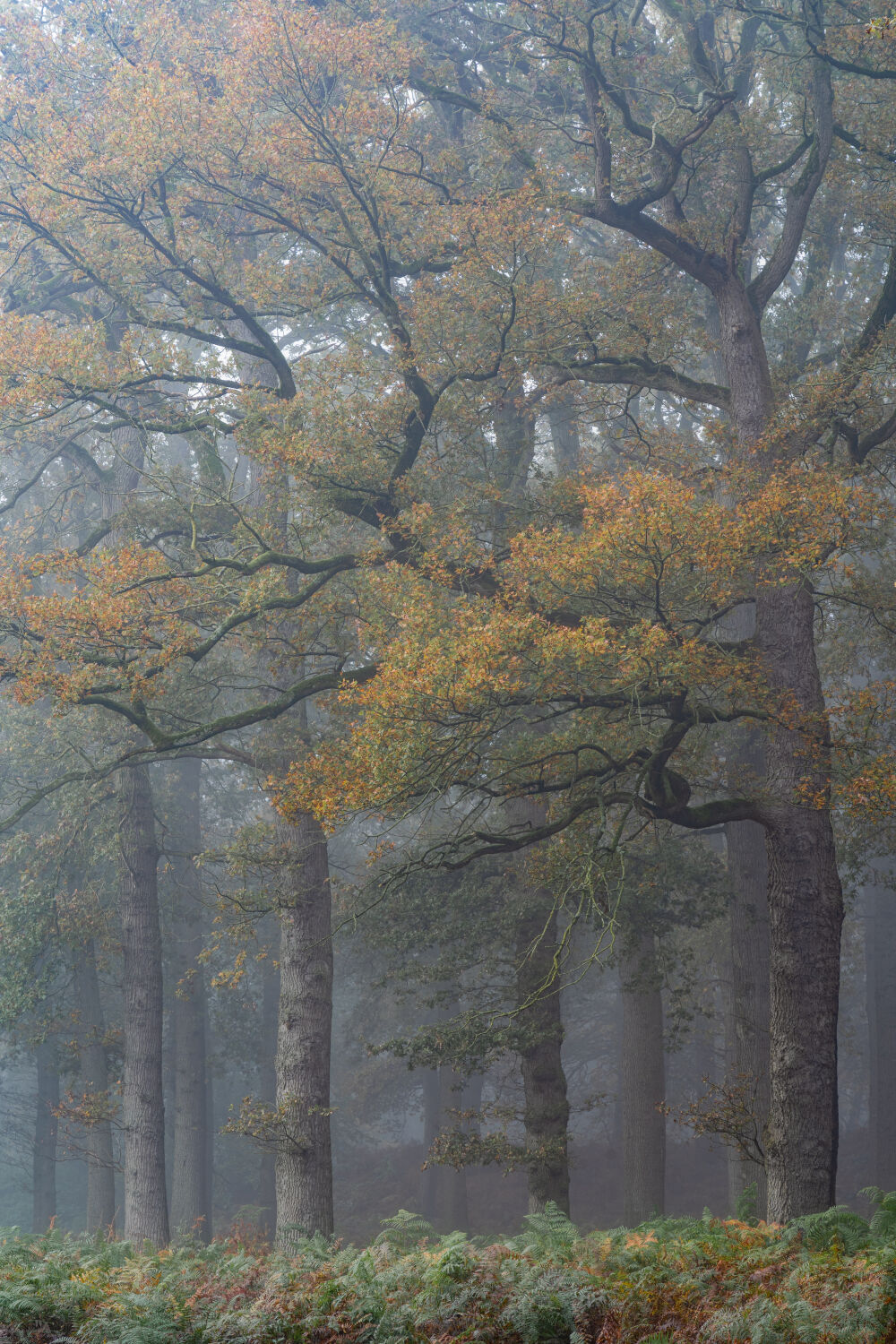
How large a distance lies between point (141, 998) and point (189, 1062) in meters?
4.66

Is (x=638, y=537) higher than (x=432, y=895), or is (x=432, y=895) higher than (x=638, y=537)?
(x=638, y=537)

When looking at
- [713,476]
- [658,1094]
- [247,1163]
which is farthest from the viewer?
[247,1163]

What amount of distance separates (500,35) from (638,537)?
390 inches

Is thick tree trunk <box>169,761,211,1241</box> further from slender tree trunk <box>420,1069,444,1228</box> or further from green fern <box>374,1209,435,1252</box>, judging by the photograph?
green fern <box>374,1209,435,1252</box>

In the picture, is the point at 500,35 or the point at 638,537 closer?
the point at 638,537

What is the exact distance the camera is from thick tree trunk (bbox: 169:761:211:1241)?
64.4 feet

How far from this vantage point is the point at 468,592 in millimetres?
11641

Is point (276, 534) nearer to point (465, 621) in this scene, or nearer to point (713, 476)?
point (465, 621)

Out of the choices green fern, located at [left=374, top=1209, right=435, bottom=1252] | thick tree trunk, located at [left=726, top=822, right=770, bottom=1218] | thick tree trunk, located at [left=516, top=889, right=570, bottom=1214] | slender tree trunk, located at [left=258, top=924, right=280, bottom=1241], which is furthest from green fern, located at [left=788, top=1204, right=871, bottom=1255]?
slender tree trunk, located at [left=258, top=924, right=280, bottom=1241]

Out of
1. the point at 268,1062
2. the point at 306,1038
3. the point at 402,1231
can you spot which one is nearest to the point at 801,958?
the point at 402,1231

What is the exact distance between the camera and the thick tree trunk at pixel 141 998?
1538 centimetres

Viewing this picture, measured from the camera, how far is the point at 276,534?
11.8 m

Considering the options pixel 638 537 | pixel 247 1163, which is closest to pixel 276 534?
pixel 638 537

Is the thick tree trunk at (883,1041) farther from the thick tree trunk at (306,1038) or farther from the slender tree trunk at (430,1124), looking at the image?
the thick tree trunk at (306,1038)
